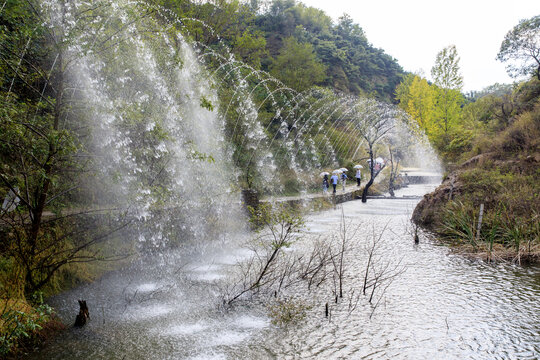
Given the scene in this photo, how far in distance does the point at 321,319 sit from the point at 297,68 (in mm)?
31029

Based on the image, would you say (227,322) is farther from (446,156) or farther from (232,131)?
(446,156)

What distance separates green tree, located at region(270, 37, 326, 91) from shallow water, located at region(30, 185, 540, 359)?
85.0 feet

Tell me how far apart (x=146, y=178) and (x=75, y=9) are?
15.1 feet

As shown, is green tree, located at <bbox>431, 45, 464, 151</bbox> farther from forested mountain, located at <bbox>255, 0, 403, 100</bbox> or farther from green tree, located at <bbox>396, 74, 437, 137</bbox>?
forested mountain, located at <bbox>255, 0, 403, 100</bbox>

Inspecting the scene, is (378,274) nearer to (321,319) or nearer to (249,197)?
(321,319)

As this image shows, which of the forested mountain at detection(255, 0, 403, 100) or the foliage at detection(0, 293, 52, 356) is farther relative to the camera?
the forested mountain at detection(255, 0, 403, 100)

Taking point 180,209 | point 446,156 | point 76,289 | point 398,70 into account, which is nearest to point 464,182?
point 180,209

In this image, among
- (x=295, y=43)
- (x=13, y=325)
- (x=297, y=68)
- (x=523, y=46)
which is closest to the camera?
(x=13, y=325)

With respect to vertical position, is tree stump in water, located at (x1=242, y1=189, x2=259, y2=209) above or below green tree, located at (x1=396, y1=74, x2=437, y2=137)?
below

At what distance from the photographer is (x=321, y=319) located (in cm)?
572

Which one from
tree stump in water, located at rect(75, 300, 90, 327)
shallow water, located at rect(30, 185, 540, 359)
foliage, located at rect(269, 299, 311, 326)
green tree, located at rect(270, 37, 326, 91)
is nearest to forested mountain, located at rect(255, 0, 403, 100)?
green tree, located at rect(270, 37, 326, 91)

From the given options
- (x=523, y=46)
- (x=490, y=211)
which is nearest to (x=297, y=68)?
(x=523, y=46)

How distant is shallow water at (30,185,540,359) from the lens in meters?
4.78

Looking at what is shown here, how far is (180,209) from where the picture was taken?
10539 mm
